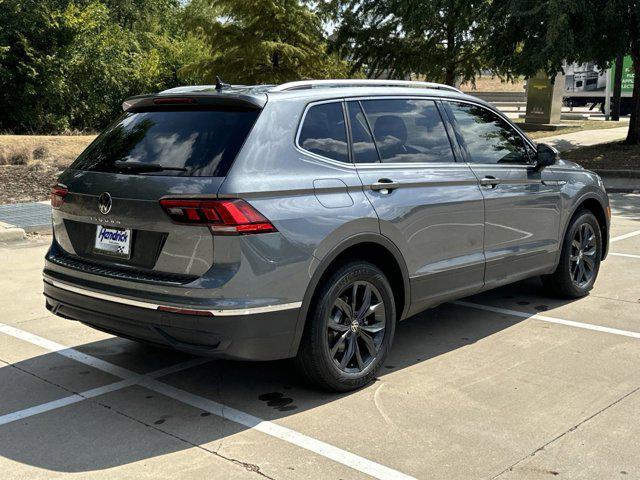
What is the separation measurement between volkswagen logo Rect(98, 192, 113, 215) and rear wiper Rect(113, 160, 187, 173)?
187 mm

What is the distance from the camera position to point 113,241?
4.34m

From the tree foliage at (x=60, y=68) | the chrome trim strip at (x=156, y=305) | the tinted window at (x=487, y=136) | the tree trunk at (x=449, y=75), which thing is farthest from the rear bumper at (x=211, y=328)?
the tree trunk at (x=449, y=75)

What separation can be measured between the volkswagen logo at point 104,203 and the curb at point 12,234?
5726 millimetres

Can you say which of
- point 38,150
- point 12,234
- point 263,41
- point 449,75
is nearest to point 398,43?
point 449,75

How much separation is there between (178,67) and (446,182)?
24.1 meters

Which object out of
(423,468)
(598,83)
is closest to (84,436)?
(423,468)

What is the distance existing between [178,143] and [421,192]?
5.34ft

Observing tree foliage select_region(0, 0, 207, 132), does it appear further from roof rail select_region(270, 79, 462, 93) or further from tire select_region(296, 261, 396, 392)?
tire select_region(296, 261, 396, 392)

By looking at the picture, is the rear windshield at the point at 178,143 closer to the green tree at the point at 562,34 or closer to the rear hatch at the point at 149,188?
the rear hatch at the point at 149,188

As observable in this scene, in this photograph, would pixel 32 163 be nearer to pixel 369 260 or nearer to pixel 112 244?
pixel 112 244

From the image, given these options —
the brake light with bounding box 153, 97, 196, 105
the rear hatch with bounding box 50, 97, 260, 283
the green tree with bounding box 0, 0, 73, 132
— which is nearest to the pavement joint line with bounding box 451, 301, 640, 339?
the rear hatch with bounding box 50, 97, 260, 283

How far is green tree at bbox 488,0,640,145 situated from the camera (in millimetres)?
16484

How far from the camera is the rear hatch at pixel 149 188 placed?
4055mm

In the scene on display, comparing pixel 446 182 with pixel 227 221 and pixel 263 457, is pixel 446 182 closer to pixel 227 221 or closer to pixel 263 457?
pixel 227 221
